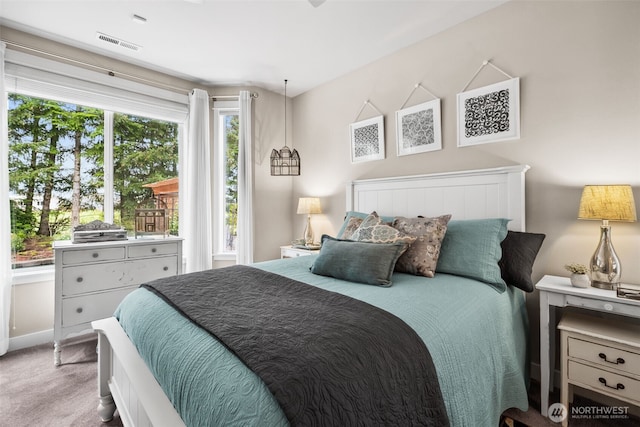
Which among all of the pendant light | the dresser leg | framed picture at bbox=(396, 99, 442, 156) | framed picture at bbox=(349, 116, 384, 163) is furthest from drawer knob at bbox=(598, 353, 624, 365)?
the dresser leg

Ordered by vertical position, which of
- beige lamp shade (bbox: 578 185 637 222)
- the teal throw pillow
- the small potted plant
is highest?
beige lamp shade (bbox: 578 185 637 222)

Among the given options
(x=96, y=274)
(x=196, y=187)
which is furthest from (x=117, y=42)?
(x=96, y=274)

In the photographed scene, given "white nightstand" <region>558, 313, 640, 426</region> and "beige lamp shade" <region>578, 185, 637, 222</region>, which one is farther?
"beige lamp shade" <region>578, 185, 637, 222</region>

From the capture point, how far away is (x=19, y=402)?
186cm

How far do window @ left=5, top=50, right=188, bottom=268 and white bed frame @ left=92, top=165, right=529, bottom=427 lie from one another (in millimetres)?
1863

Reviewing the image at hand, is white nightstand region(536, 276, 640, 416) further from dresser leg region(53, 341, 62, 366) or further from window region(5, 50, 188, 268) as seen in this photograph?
window region(5, 50, 188, 268)

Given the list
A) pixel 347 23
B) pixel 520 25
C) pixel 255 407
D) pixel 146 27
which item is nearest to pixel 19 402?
pixel 255 407

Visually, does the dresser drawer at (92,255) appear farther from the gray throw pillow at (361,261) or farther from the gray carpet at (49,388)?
the gray throw pillow at (361,261)

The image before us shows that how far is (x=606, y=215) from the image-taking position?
159 cm

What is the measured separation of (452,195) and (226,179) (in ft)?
8.77

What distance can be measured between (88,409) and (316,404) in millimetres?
1850

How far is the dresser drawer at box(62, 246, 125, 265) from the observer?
7.88 ft

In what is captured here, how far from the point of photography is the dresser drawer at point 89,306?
241cm

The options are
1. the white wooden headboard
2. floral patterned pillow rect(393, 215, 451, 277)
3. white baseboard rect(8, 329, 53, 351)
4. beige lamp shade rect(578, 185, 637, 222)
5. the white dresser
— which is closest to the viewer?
beige lamp shade rect(578, 185, 637, 222)
